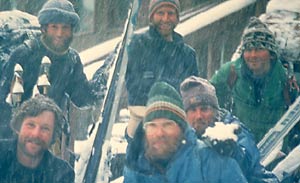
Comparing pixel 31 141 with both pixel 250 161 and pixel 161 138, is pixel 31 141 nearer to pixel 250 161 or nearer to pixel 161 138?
pixel 161 138

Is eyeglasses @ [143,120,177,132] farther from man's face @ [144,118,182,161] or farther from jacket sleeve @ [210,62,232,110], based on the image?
jacket sleeve @ [210,62,232,110]

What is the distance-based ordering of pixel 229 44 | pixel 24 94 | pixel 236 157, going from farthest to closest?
1. pixel 229 44
2. pixel 24 94
3. pixel 236 157

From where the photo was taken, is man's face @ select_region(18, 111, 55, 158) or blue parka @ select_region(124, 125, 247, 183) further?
man's face @ select_region(18, 111, 55, 158)

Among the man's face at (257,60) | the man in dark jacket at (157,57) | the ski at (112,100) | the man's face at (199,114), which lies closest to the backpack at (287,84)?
the man's face at (257,60)

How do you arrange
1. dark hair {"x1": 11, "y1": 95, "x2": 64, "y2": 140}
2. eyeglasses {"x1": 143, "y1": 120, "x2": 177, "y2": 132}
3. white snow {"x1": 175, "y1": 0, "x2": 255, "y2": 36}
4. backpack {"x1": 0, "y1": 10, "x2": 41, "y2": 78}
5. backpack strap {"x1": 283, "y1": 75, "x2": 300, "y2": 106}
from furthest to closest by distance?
white snow {"x1": 175, "y1": 0, "x2": 255, "y2": 36} → backpack {"x1": 0, "y1": 10, "x2": 41, "y2": 78} → backpack strap {"x1": 283, "y1": 75, "x2": 300, "y2": 106} → dark hair {"x1": 11, "y1": 95, "x2": 64, "y2": 140} → eyeglasses {"x1": 143, "y1": 120, "x2": 177, "y2": 132}

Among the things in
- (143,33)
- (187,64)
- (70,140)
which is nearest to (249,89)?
(187,64)

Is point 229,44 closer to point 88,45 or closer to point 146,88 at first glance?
point 88,45

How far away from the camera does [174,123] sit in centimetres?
492

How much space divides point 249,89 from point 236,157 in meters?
0.96

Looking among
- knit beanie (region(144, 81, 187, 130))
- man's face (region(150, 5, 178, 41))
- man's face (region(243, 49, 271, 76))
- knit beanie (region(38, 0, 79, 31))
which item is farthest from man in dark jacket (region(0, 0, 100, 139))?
man's face (region(243, 49, 271, 76))

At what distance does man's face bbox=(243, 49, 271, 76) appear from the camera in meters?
5.67

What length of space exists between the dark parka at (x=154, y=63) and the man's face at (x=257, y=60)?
378mm

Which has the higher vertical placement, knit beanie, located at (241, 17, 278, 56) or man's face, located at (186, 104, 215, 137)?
knit beanie, located at (241, 17, 278, 56)

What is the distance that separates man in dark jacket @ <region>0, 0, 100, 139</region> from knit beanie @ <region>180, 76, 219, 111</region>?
911mm
